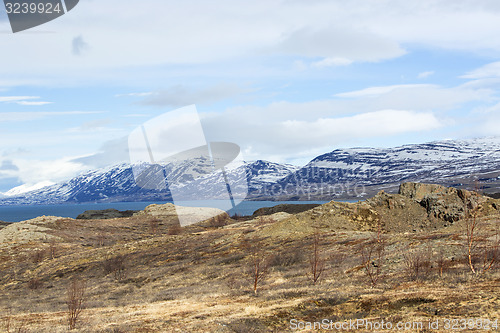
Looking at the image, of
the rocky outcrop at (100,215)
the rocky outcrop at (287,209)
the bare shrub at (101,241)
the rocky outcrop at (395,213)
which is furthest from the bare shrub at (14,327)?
the rocky outcrop at (100,215)

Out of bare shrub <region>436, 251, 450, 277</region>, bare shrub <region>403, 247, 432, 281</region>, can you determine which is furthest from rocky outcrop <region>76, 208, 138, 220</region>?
bare shrub <region>436, 251, 450, 277</region>

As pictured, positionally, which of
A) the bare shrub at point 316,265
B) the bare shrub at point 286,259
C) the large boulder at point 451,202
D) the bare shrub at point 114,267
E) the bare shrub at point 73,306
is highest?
the bare shrub at point 73,306

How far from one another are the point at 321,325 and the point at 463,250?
17.6 m

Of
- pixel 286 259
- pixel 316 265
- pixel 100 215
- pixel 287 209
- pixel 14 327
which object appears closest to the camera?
pixel 14 327

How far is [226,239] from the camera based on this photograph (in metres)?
55.6

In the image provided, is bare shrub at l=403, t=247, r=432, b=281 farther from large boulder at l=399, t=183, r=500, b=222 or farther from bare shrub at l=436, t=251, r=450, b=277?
large boulder at l=399, t=183, r=500, b=222

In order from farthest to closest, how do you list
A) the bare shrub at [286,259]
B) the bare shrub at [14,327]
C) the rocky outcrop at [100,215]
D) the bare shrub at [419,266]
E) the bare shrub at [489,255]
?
the rocky outcrop at [100,215] → the bare shrub at [286,259] → the bare shrub at [419,266] → the bare shrub at [489,255] → the bare shrub at [14,327]

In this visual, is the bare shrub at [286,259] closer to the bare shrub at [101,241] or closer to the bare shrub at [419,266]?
the bare shrub at [419,266]

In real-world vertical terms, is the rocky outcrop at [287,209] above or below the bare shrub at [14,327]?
below

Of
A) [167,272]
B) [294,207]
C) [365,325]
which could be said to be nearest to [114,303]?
[167,272]

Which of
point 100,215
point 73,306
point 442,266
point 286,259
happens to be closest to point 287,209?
point 100,215

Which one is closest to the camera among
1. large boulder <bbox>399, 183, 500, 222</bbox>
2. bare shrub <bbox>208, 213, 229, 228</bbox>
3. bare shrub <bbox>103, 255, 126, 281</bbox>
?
bare shrub <bbox>103, 255, 126, 281</bbox>

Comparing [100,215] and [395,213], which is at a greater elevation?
[395,213]

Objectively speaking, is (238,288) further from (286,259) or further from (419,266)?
(419,266)
